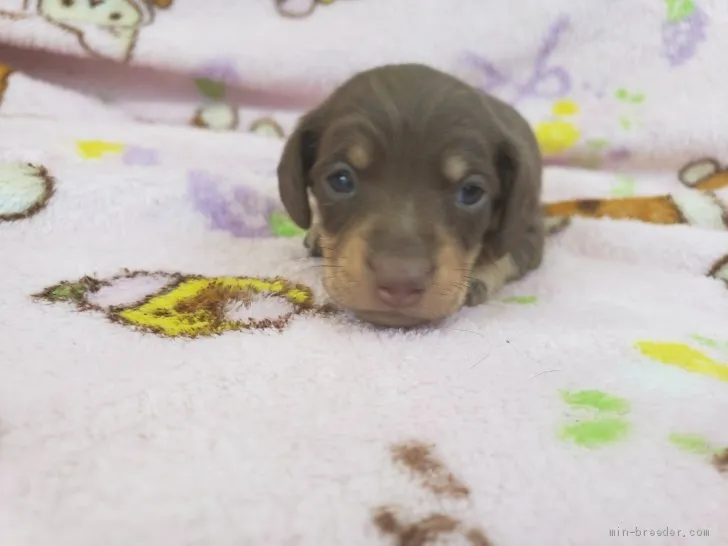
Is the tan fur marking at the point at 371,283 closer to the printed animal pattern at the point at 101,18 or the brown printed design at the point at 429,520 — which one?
the brown printed design at the point at 429,520

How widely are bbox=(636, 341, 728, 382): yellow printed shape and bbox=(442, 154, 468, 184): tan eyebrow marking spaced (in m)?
0.49

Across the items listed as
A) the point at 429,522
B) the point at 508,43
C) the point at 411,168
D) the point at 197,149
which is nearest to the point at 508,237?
the point at 411,168

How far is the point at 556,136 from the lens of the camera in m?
2.88

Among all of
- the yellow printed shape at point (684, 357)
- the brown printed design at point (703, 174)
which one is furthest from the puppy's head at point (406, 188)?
the brown printed design at point (703, 174)

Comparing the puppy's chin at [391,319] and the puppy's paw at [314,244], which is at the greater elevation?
the puppy's chin at [391,319]

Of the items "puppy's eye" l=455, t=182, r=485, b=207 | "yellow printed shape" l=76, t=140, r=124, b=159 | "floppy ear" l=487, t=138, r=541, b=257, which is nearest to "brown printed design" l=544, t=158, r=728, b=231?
"floppy ear" l=487, t=138, r=541, b=257

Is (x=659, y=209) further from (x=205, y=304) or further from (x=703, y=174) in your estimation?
Result: (x=205, y=304)

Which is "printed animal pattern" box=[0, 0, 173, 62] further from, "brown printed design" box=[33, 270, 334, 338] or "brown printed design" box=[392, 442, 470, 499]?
"brown printed design" box=[392, 442, 470, 499]

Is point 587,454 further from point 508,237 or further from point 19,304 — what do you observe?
point 19,304

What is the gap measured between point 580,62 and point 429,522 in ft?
7.66

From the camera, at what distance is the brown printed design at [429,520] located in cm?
97

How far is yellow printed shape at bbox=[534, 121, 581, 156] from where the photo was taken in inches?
113

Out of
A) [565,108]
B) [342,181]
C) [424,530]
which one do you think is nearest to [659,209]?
[565,108]

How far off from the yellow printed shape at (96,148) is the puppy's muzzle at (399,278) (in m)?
1.13
